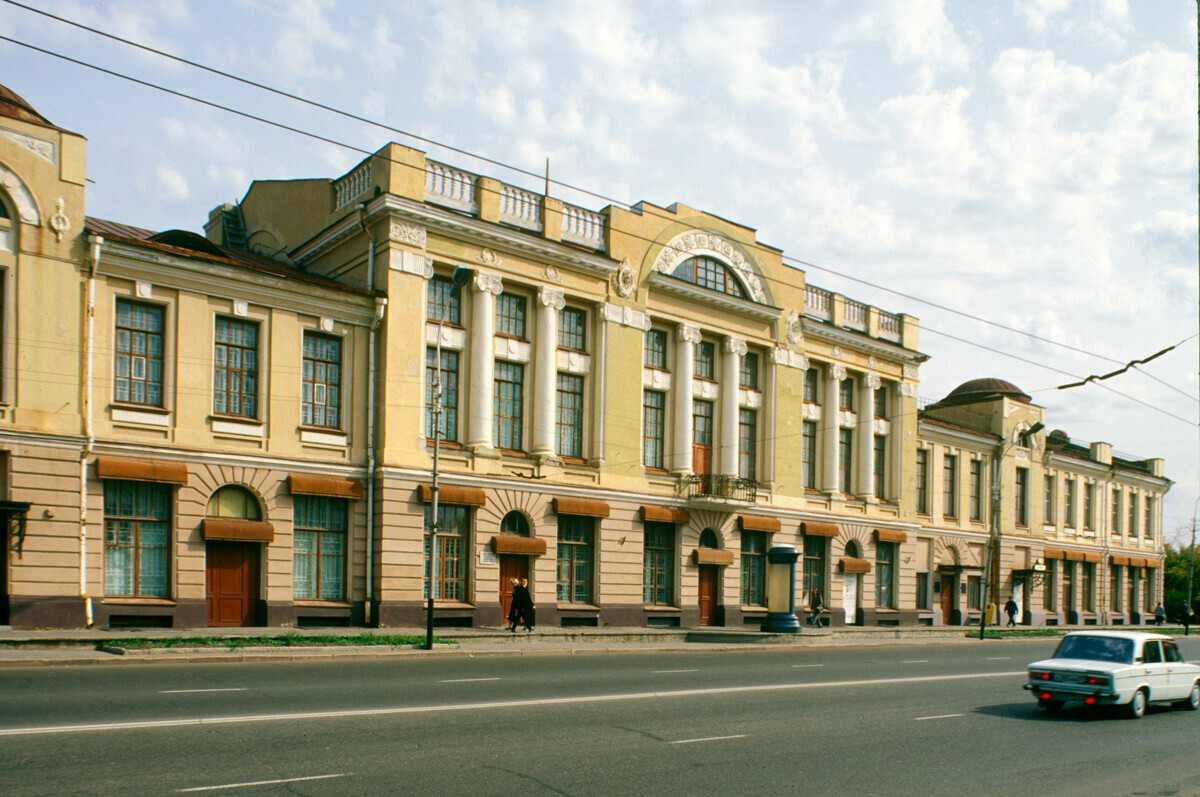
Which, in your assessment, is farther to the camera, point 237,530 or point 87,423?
point 237,530

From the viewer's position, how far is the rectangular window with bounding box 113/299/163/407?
25.8 m

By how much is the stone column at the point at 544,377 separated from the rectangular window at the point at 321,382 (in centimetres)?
663

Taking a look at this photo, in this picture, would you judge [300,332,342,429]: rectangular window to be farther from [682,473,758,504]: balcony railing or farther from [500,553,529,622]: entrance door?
[682,473,758,504]: balcony railing

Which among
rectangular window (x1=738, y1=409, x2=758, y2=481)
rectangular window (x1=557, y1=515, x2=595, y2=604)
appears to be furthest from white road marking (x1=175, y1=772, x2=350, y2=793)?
rectangular window (x1=738, y1=409, x2=758, y2=481)

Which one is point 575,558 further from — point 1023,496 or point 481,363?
point 1023,496

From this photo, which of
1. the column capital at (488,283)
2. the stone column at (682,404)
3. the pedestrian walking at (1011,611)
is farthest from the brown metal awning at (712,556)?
the pedestrian walking at (1011,611)

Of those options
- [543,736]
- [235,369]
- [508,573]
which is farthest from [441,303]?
[543,736]

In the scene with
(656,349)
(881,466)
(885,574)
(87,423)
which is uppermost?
(656,349)

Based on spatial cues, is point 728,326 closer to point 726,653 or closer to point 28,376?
point 726,653

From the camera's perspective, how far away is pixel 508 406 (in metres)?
33.2

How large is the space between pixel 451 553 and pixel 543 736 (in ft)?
64.0

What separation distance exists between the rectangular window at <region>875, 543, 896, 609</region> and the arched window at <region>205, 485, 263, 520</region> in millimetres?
28686

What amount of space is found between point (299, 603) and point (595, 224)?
16.1 m

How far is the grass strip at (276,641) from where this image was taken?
20875 mm
